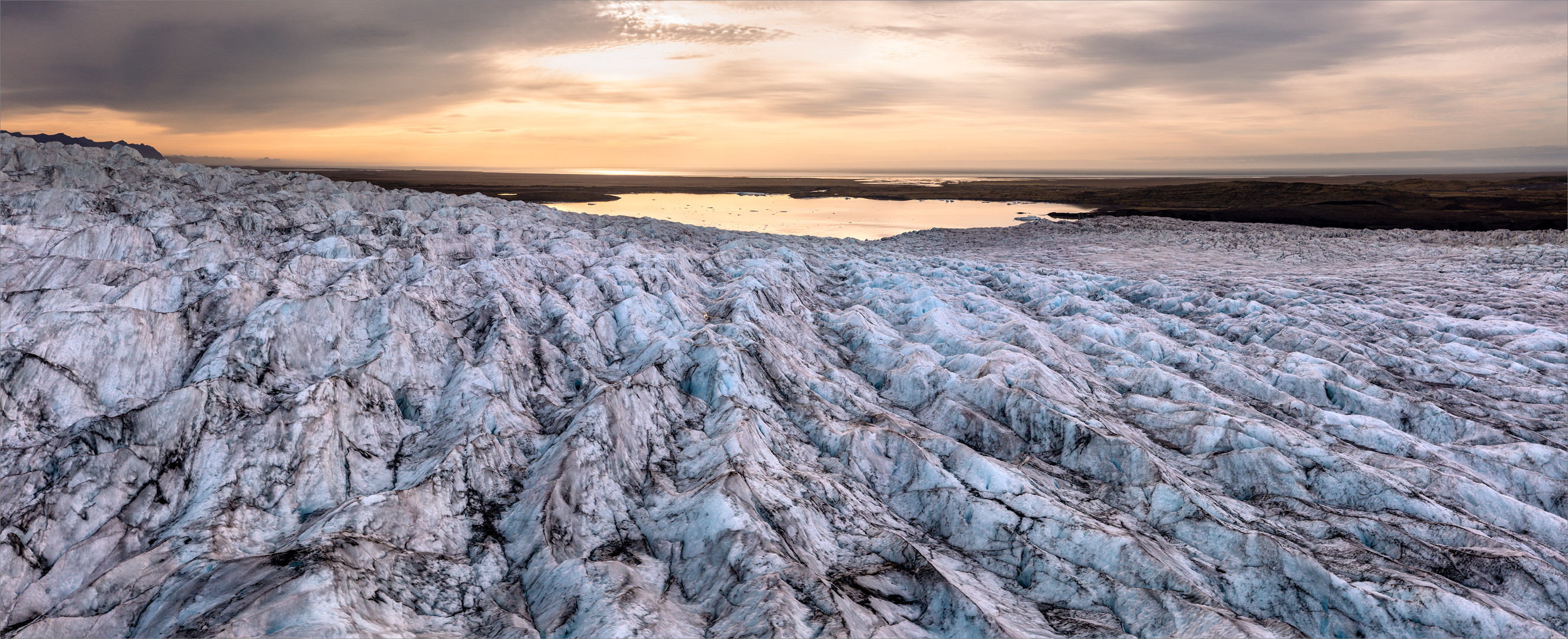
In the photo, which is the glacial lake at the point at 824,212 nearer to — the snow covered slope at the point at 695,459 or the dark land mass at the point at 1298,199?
the dark land mass at the point at 1298,199

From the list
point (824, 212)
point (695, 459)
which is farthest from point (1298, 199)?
point (695, 459)

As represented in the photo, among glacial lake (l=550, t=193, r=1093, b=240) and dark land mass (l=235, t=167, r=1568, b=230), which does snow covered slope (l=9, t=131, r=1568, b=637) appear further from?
dark land mass (l=235, t=167, r=1568, b=230)

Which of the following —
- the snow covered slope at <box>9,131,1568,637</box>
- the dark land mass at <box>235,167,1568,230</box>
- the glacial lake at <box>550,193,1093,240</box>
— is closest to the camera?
the snow covered slope at <box>9,131,1568,637</box>

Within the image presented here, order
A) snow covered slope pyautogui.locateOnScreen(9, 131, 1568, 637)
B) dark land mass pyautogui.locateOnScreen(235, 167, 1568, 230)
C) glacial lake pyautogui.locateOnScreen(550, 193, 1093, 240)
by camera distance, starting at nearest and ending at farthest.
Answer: snow covered slope pyautogui.locateOnScreen(9, 131, 1568, 637)
dark land mass pyautogui.locateOnScreen(235, 167, 1568, 230)
glacial lake pyautogui.locateOnScreen(550, 193, 1093, 240)

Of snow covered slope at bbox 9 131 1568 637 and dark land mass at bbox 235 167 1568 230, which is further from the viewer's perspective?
dark land mass at bbox 235 167 1568 230

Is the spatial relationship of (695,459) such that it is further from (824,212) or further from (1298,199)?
(1298,199)

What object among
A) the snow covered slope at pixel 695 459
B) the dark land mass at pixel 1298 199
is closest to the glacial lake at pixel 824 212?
the dark land mass at pixel 1298 199

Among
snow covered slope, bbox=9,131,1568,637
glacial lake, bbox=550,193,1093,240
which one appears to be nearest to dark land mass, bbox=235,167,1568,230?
glacial lake, bbox=550,193,1093,240
